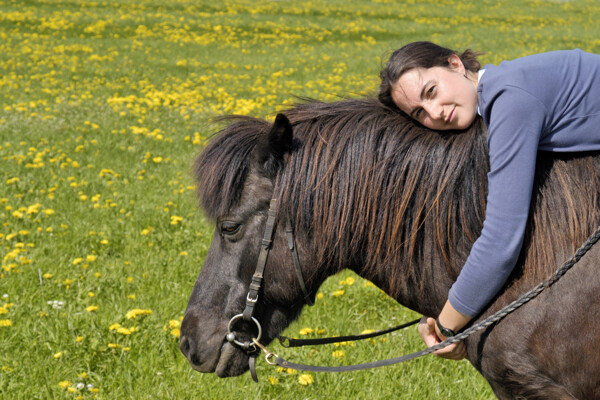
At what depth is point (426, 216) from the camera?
2.24 meters

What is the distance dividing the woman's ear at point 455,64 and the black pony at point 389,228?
0.87 feet

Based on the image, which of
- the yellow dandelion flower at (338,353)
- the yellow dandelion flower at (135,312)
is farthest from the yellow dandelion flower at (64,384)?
the yellow dandelion flower at (338,353)

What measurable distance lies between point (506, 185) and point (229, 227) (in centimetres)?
107

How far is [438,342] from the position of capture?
238 cm

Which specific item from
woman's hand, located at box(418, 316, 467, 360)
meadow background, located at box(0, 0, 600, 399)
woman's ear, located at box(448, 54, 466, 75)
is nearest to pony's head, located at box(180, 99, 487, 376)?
woman's hand, located at box(418, 316, 467, 360)

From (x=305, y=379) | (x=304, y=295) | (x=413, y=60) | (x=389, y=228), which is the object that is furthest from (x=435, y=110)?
(x=305, y=379)

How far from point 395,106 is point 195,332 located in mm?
1282

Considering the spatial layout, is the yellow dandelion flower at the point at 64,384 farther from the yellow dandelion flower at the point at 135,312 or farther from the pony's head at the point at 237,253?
the pony's head at the point at 237,253

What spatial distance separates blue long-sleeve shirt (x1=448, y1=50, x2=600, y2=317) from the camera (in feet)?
6.42

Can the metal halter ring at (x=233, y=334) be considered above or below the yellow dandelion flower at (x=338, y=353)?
above

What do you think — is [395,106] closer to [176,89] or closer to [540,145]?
[540,145]

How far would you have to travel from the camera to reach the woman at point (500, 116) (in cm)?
196

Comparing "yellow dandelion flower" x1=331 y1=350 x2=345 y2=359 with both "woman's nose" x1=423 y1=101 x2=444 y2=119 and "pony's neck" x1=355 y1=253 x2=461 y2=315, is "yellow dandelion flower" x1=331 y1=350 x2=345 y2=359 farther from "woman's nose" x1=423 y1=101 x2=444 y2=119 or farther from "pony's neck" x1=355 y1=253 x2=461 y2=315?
"woman's nose" x1=423 y1=101 x2=444 y2=119

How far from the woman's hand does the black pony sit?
0.05 metres
